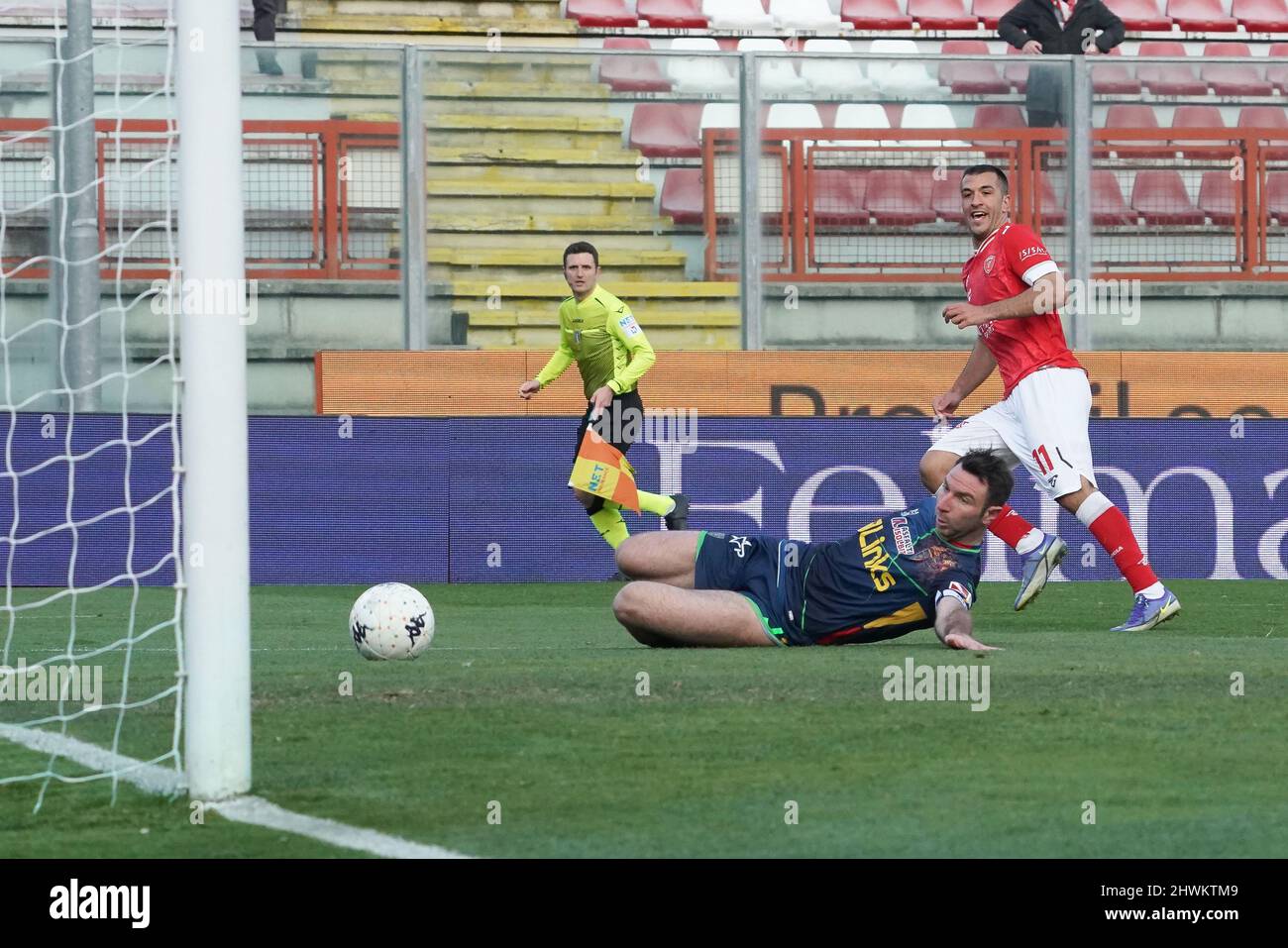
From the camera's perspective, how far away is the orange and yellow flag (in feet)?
36.2

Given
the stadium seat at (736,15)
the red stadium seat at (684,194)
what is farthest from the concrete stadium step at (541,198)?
the stadium seat at (736,15)

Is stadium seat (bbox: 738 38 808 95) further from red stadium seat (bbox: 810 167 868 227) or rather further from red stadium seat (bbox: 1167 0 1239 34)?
red stadium seat (bbox: 1167 0 1239 34)

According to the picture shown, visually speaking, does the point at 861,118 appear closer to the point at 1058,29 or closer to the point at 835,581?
the point at 1058,29

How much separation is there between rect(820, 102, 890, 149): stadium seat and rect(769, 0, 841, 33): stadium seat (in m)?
5.07

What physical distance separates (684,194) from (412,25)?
183 inches

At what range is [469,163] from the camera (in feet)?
43.4

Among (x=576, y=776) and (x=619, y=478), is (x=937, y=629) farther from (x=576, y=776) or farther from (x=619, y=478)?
(x=619, y=478)

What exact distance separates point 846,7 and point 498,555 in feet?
27.3

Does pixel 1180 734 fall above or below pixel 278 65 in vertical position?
below

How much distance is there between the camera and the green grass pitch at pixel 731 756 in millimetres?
4184

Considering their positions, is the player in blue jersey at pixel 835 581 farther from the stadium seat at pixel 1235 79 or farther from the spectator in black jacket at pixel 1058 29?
the spectator in black jacket at pixel 1058 29

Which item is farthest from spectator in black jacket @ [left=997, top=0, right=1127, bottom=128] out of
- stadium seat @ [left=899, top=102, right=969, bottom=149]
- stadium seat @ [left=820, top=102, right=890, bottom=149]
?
stadium seat @ [left=820, top=102, right=890, bottom=149]

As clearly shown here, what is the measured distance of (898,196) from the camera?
13414 mm

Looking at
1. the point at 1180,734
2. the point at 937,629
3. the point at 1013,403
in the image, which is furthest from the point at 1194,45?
the point at 1180,734
